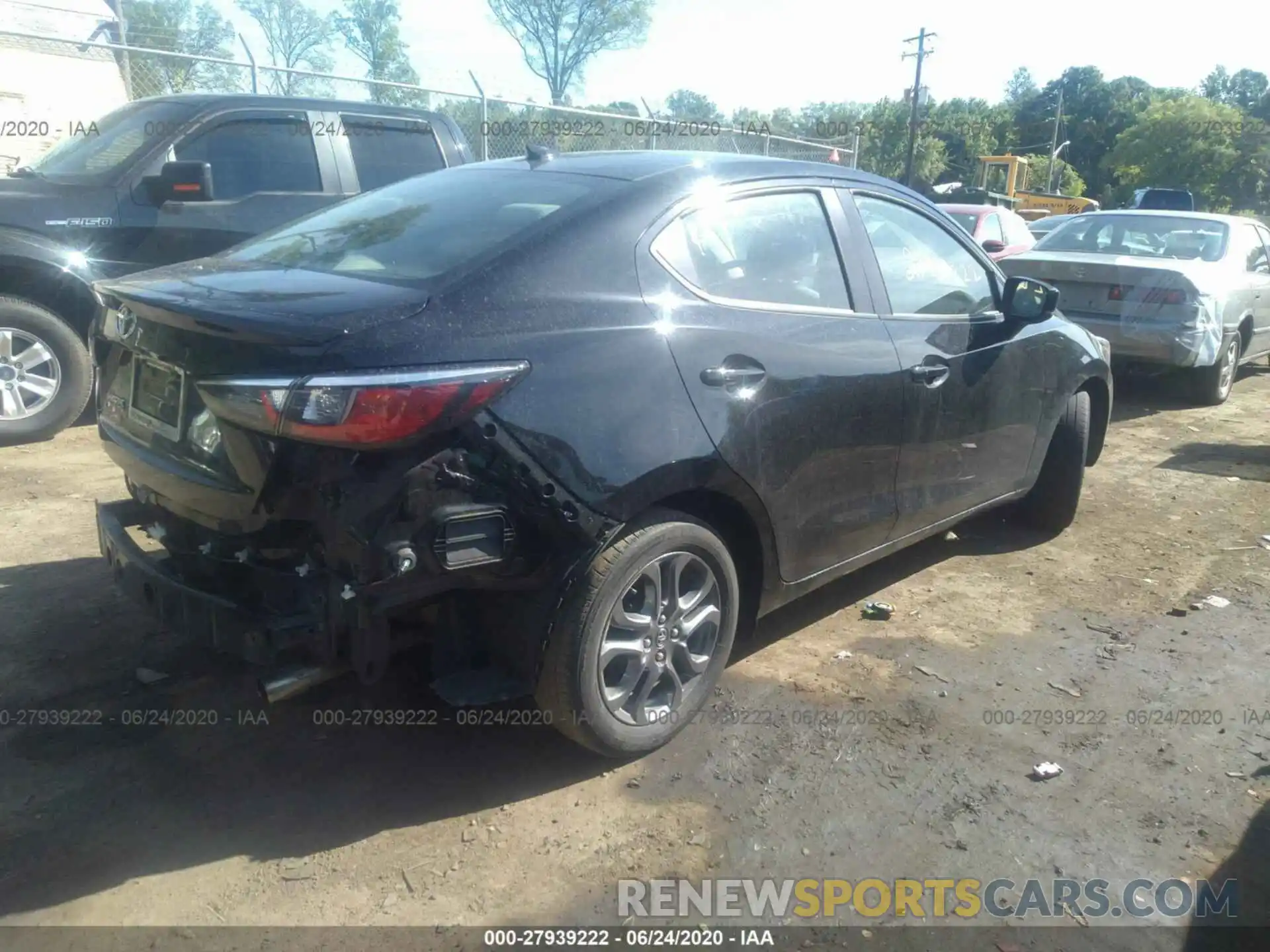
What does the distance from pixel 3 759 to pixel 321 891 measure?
1207 millimetres

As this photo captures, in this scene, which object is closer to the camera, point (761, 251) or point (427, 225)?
point (427, 225)

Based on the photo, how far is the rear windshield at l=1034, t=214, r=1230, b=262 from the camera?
898 centimetres

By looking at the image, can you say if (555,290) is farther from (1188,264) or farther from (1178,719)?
(1188,264)

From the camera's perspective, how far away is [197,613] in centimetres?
264

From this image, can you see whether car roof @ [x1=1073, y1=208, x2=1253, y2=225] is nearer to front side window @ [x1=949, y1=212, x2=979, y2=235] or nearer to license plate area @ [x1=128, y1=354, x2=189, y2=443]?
front side window @ [x1=949, y1=212, x2=979, y2=235]

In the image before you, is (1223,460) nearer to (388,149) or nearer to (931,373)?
(931,373)

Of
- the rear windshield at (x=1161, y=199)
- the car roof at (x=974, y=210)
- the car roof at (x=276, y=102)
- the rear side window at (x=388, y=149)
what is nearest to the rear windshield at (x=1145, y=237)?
the car roof at (x=974, y=210)

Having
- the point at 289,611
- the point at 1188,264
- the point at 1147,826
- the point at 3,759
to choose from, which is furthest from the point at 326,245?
the point at 1188,264

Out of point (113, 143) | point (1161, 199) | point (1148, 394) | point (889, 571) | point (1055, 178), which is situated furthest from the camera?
point (1055, 178)

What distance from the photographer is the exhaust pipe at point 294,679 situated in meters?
2.58

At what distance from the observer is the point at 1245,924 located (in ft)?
8.30

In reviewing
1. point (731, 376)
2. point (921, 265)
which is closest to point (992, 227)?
point (921, 265)

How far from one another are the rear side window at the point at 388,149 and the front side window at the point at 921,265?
152 inches

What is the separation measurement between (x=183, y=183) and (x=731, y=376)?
4166 mm
